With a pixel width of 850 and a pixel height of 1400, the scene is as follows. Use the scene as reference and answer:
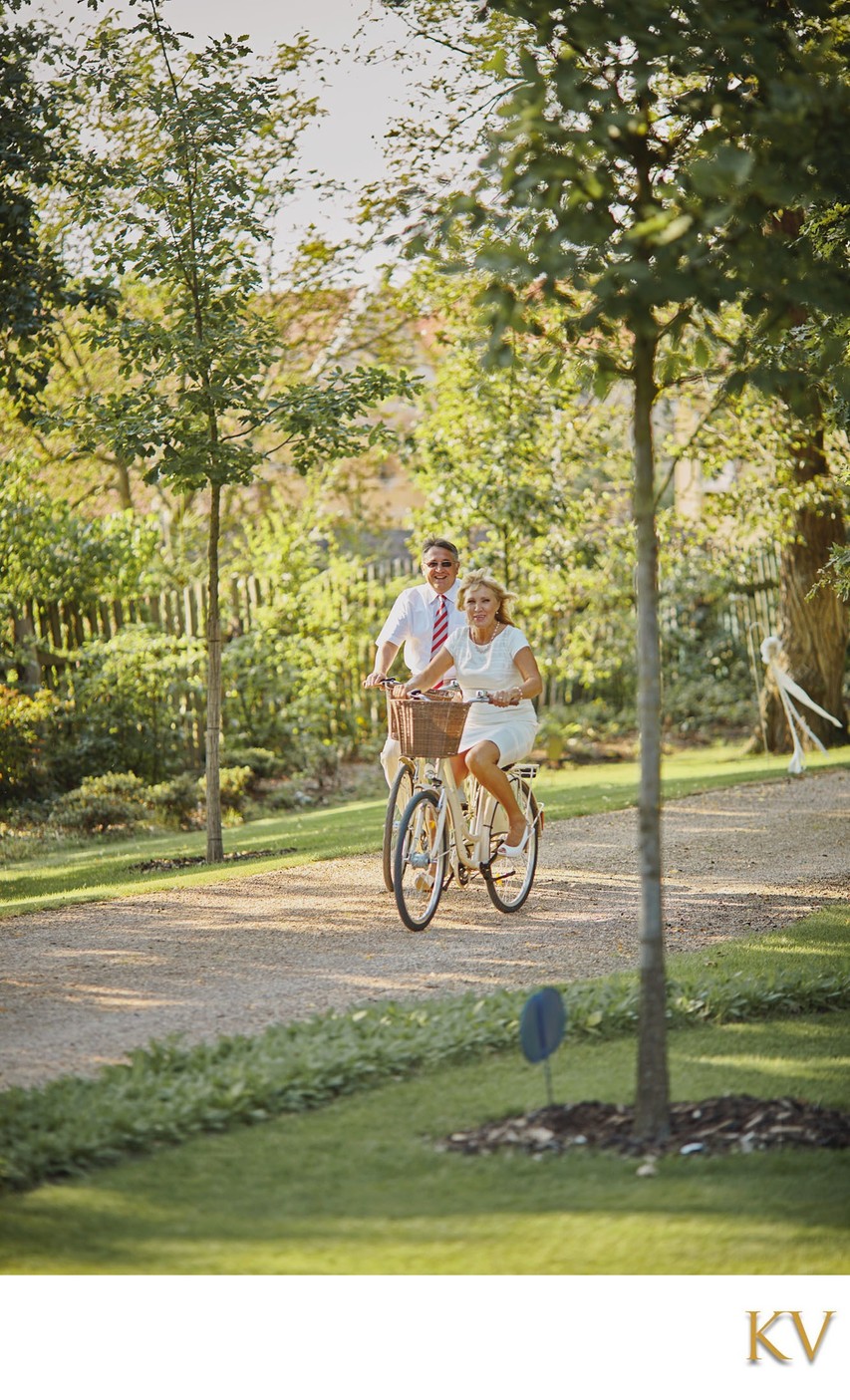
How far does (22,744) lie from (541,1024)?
9259mm

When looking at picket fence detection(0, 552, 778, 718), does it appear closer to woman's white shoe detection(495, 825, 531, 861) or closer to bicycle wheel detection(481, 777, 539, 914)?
→ bicycle wheel detection(481, 777, 539, 914)

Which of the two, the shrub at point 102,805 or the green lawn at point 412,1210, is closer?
the green lawn at point 412,1210

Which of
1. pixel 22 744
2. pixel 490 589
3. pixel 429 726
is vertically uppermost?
pixel 490 589

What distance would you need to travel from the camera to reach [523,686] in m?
7.16

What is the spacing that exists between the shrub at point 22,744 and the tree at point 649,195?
8.86 metres

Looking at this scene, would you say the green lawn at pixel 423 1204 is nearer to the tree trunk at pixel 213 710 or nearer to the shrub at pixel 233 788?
the tree trunk at pixel 213 710

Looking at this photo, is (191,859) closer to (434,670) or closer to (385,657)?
(385,657)

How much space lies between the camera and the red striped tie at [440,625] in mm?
7969

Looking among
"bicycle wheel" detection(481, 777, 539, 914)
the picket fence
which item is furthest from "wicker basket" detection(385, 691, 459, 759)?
the picket fence

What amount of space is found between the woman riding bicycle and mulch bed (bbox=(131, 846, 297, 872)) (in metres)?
2.60

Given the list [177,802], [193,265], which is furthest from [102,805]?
[193,265]

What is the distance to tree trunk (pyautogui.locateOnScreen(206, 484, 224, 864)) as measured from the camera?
9336mm

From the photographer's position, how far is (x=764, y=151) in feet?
13.0

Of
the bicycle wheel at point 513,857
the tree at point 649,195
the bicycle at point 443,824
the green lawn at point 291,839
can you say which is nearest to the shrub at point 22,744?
the green lawn at point 291,839
